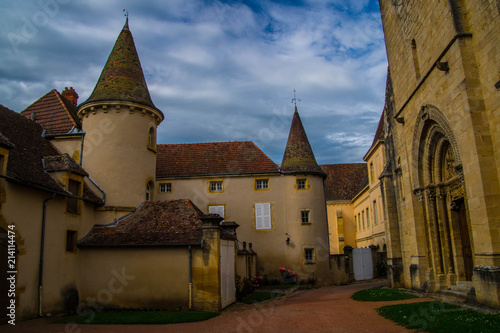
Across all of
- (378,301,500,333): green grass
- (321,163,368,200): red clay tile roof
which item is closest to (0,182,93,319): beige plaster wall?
(378,301,500,333): green grass

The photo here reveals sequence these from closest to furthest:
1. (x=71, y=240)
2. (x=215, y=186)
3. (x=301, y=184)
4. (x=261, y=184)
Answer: (x=71, y=240) < (x=301, y=184) < (x=261, y=184) < (x=215, y=186)

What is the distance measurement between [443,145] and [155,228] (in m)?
10.8

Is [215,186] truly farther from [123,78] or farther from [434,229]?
[434,229]

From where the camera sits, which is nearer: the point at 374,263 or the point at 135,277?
the point at 135,277

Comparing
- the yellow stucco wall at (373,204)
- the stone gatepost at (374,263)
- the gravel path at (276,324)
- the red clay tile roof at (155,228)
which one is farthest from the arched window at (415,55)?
the stone gatepost at (374,263)

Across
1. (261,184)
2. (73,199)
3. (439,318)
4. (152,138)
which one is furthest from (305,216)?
(439,318)

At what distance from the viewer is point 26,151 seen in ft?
46.3

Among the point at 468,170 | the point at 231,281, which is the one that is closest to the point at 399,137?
the point at 468,170

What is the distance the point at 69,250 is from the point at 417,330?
11949 millimetres

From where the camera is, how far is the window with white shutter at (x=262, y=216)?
25406 millimetres

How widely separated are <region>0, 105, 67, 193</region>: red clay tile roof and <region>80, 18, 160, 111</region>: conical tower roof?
252cm

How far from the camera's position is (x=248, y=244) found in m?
25.0

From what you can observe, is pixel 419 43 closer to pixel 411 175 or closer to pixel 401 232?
pixel 411 175

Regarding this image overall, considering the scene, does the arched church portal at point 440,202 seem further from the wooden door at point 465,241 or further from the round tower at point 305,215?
the round tower at point 305,215
